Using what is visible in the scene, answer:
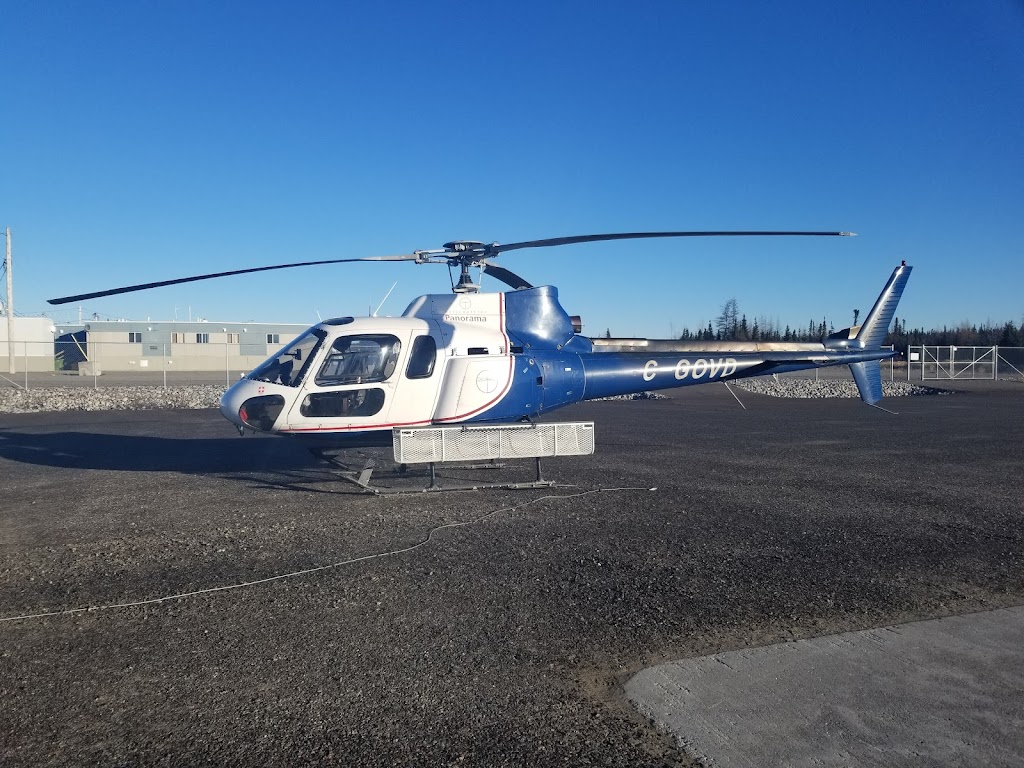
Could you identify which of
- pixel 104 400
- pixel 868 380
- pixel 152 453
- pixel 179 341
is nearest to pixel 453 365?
pixel 152 453

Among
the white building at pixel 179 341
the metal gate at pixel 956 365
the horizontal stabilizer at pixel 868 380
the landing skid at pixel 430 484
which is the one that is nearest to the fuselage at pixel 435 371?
the landing skid at pixel 430 484

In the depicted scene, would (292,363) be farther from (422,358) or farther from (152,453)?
(152,453)

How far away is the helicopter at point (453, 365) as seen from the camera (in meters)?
10.0

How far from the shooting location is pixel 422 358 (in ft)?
34.1

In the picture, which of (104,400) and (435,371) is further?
(104,400)

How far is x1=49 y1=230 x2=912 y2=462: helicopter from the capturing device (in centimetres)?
1003

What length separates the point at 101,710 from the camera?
3889 mm

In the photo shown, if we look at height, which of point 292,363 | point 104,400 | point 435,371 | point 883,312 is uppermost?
point 883,312

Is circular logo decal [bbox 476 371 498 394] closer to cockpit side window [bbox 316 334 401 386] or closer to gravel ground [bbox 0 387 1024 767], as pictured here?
cockpit side window [bbox 316 334 401 386]

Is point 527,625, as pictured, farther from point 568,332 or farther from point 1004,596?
point 568,332

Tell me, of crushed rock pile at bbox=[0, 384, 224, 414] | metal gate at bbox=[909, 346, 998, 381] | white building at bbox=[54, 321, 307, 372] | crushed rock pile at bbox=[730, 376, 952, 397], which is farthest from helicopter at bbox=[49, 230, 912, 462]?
white building at bbox=[54, 321, 307, 372]

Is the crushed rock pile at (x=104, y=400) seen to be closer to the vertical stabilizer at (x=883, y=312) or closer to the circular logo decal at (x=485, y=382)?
the circular logo decal at (x=485, y=382)

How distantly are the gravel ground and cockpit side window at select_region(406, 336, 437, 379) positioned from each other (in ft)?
6.02

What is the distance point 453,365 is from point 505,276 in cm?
179
